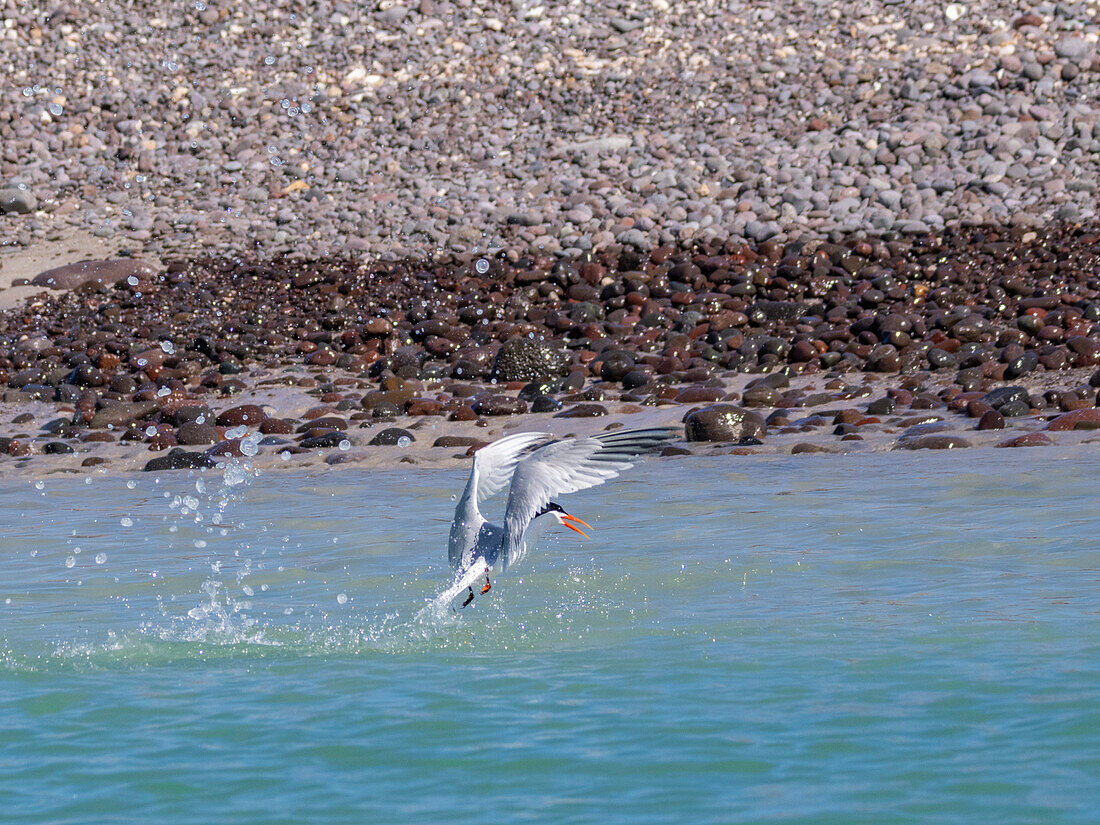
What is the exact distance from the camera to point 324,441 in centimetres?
1342

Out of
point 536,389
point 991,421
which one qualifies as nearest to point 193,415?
point 536,389

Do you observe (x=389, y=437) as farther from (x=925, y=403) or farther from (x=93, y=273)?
(x=93, y=273)

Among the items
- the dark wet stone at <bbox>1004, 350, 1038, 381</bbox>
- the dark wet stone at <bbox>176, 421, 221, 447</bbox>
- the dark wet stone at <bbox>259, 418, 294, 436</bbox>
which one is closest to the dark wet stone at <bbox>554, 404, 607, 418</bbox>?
the dark wet stone at <bbox>259, 418, 294, 436</bbox>

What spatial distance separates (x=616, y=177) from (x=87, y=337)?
916cm

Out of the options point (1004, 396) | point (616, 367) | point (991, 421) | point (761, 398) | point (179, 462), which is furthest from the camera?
point (616, 367)

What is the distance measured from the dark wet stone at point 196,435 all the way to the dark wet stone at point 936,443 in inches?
277

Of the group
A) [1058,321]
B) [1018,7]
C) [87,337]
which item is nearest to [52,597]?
[87,337]

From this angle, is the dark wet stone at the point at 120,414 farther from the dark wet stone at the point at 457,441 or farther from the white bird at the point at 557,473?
the white bird at the point at 557,473

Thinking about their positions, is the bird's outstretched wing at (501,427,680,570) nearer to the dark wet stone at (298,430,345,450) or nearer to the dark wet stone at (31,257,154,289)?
the dark wet stone at (298,430,345,450)

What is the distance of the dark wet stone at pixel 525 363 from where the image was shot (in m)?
15.5

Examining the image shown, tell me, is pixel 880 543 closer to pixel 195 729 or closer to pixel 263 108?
pixel 195 729

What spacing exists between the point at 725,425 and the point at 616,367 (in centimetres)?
276

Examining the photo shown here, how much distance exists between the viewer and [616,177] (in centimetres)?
2234

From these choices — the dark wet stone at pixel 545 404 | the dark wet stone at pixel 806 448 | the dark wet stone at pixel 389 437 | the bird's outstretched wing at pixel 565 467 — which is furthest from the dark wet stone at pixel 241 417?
the bird's outstretched wing at pixel 565 467
